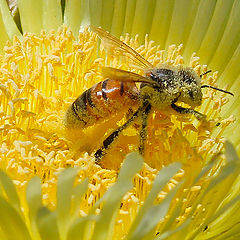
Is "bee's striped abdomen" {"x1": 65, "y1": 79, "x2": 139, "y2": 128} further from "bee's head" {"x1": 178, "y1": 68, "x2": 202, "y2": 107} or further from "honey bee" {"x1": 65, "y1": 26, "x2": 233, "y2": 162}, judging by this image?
"bee's head" {"x1": 178, "y1": 68, "x2": 202, "y2": 107}

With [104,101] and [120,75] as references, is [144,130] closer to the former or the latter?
[104,101]

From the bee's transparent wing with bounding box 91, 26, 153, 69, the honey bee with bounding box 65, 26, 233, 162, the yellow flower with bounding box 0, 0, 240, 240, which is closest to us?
the yellow flower with bounding box 0, 0, 240, 240

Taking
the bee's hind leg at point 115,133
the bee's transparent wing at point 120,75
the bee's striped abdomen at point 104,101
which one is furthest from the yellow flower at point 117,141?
the bee's transparent wing at point 120,75

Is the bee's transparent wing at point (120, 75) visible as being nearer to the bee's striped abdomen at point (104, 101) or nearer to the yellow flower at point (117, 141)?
the bee's striped abdomen at point (104, 101)

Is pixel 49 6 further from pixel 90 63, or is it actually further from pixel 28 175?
pixel 28 175

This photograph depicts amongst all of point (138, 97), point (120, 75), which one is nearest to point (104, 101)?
point (138, 97)

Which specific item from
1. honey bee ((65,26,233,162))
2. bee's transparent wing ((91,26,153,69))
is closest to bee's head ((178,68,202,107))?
honey bee ((65,26,233,162))
